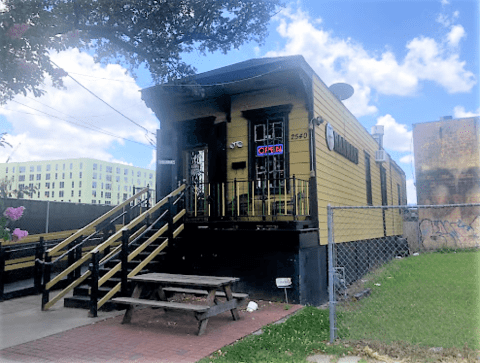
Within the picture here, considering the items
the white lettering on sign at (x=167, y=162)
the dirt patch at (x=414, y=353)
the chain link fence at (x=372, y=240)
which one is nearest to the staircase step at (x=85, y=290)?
the white lettering on sign at (x=167, y=162)

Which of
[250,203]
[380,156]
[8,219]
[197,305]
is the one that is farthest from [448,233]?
[8,219]

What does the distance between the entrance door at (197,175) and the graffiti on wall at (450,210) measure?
637 inches

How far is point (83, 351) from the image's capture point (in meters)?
4.69

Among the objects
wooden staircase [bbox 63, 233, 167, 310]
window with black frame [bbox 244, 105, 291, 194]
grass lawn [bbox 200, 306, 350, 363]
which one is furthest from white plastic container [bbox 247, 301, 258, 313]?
window with black frame [bbox 244, 105, 291, 194]

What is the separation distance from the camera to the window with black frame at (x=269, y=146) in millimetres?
8981

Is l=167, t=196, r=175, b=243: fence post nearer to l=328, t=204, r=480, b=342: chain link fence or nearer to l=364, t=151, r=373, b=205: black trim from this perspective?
l=328, t=204, r=480, b=342: chain link fence

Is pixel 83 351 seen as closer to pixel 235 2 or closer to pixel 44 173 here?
pixel 235 2

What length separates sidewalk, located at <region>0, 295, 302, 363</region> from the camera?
179 inches

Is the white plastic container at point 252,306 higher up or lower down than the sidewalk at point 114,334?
higher up

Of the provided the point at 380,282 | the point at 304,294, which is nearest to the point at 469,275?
the point at 380,282

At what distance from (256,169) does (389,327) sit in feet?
15.3

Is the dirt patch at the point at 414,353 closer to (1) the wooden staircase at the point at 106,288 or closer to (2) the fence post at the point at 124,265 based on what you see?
(2) the fence post at the point at 124,265

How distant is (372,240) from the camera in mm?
13984

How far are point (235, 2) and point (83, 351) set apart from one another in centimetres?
737
